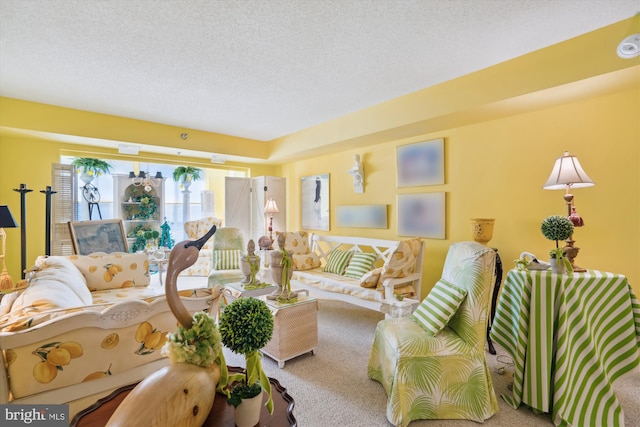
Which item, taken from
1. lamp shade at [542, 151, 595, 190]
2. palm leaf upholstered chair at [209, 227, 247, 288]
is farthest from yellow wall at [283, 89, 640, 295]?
palm leaf upholstered chair at [209, 227, 247, 288]

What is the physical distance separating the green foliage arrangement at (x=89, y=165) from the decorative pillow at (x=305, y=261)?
3.99 metres

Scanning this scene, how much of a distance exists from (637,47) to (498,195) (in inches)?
57.8

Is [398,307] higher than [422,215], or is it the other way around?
[422,215]

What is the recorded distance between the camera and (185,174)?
21.4 feet

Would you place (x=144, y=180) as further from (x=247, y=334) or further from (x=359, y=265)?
(x=247, y=334)

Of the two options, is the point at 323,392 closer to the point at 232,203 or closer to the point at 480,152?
the point at 480,152

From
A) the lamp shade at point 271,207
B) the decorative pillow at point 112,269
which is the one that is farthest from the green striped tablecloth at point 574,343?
the lamp shade at point 271,207

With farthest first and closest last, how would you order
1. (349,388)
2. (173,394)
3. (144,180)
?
(144,180)
(349,388)
(173,394)

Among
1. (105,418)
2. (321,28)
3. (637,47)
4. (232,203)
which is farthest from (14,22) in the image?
(637,47)

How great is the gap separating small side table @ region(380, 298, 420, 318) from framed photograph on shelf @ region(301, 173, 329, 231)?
2.22 m

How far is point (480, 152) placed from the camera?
3.19 m

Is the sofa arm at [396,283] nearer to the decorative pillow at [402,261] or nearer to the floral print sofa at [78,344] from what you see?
the decorative pillow at [402,261]

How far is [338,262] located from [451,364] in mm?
2279

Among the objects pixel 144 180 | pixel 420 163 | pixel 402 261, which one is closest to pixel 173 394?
pixel 402 261
